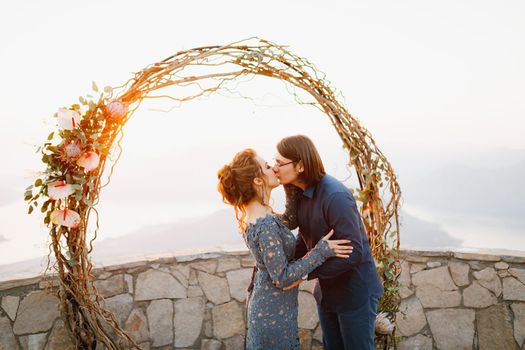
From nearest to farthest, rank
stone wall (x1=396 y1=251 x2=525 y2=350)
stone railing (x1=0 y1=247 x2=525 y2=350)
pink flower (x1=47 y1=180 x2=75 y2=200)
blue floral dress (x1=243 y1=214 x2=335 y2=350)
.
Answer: blue floral dress (x1=243 y1=214 x2=335 y2=350)
pink flower (x1=47 y1=180 x2=75 y2=200)
stone railing (x1=0 y1=247 x2=525 y2=350)
stone wall (x1=396 y1=251 x2=525 y2=350)

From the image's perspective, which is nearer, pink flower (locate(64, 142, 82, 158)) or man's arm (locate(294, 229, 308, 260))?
pink flower (locate(64, 142, 82, 158))

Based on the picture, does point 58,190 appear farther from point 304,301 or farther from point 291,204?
point 304,301

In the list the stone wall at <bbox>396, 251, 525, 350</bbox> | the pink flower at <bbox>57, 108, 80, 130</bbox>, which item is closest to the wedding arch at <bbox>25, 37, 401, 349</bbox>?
the pink flower at <bbox>57, 108, 80, 130</bbox>

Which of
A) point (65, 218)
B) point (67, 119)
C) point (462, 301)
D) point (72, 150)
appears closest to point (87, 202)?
point (65, 218)

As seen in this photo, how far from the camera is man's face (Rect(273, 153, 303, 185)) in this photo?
190 centimetres

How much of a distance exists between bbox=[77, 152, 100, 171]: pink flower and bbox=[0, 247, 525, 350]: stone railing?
1.08m

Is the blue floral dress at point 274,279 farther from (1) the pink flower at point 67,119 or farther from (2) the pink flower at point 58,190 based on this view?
(1) the pink flower at point 67,119

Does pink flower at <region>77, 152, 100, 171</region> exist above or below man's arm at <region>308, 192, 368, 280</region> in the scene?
above

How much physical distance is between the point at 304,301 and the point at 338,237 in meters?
1.42

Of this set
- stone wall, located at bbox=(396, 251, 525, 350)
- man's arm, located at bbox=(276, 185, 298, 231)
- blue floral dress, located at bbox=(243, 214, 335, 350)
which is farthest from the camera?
stone wall, located at bbox=(396, 251, 525, 350)

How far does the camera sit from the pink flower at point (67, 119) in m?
1.85

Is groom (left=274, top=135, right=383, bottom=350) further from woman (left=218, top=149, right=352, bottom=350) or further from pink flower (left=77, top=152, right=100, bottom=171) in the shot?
pink flower (left=77, top=152, right=100, bottom=171)

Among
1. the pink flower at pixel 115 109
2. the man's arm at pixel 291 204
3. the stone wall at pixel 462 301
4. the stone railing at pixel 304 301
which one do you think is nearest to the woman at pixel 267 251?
the man's arm at pixel 291 204

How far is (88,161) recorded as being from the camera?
1.89 meters
